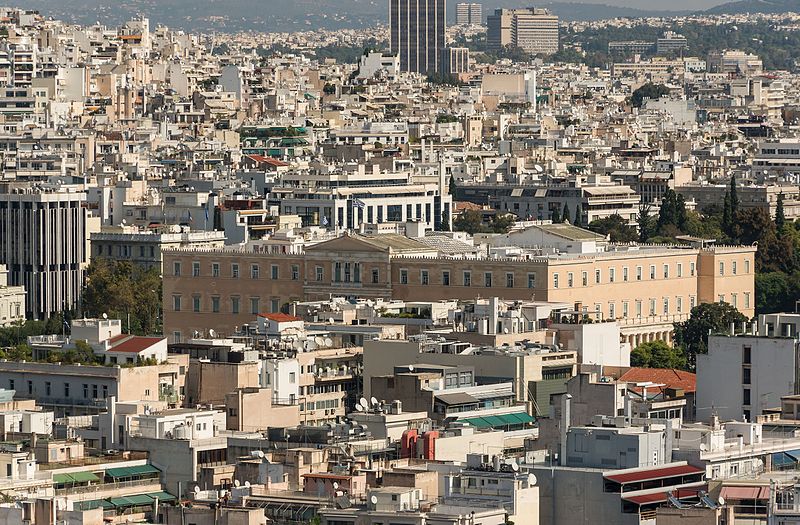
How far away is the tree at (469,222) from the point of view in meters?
114

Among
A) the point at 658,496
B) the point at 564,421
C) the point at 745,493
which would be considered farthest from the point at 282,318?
the point at 745,493

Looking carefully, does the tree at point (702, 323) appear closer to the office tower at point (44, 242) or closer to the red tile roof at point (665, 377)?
the red tile roof at point (665, 377)

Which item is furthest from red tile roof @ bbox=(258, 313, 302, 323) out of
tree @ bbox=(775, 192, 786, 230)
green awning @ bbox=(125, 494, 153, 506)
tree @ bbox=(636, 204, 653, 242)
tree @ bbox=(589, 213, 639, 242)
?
tree @ bbox=(775, 192, 786, 230)

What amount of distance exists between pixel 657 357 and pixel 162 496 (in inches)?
893

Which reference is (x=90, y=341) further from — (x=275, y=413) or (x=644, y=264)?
(x=644, y=264)

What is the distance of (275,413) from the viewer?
176 feet

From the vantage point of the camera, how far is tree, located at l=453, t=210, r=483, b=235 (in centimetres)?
11356

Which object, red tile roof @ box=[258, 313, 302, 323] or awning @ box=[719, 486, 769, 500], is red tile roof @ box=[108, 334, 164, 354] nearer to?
red tile roof @ box=[258, 313, 302, 323]

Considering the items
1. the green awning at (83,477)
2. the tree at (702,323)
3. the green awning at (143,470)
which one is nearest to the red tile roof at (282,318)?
the tree at (702,323)

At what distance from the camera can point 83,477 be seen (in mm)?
46219

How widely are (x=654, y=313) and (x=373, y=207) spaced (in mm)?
33049

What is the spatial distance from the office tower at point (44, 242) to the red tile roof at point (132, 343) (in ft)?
119

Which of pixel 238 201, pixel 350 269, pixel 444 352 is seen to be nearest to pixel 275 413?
pixel 444 352

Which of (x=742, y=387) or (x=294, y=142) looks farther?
(x=294, y=142)
